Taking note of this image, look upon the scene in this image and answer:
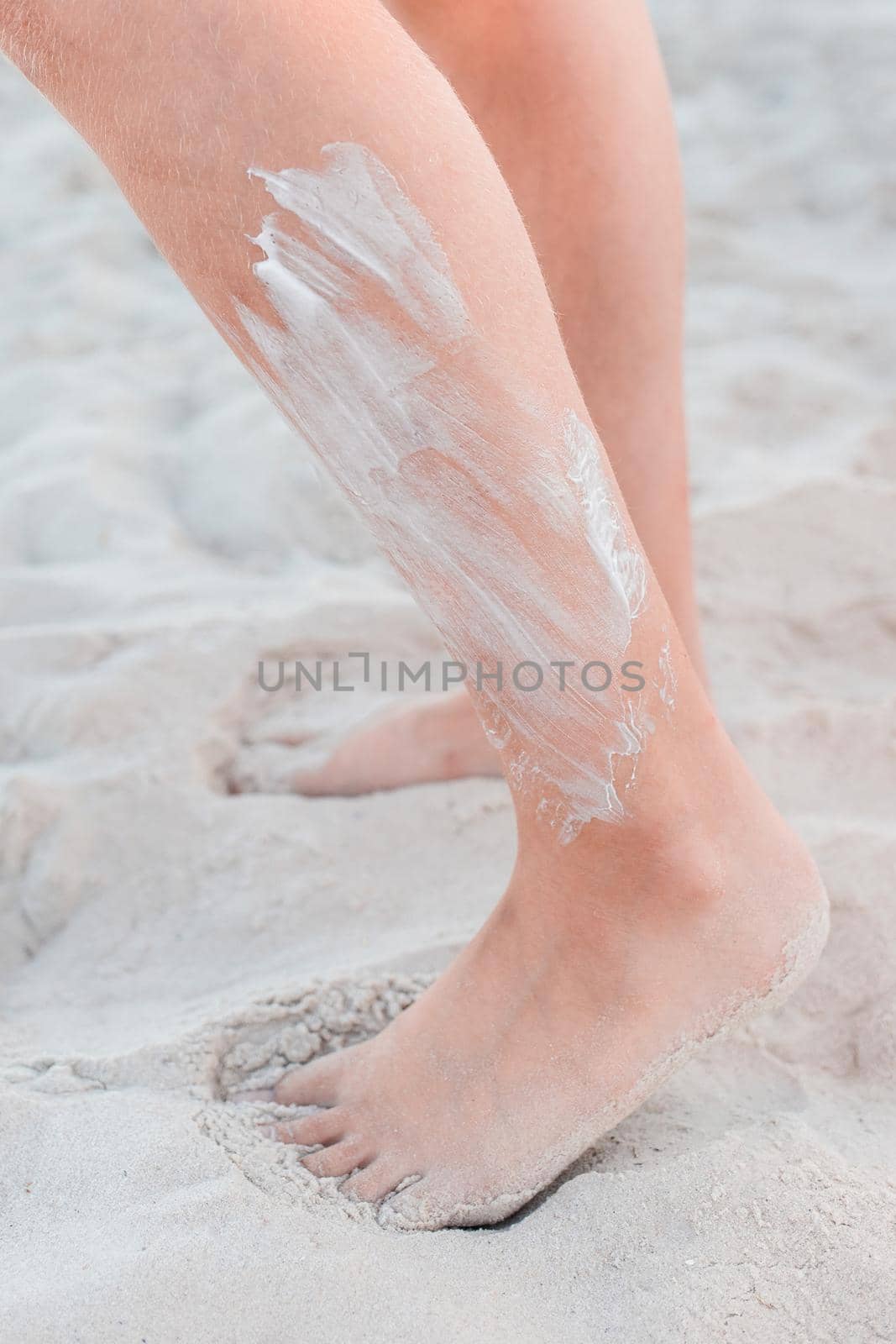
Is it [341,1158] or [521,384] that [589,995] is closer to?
[341,1158]

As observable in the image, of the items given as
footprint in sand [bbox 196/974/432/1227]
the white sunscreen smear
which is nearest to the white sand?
footprint in sand [bbox 196/974/432/1227]

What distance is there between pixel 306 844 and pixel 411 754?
0.52ft

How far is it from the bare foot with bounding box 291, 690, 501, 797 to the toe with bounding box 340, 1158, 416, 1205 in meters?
0.49

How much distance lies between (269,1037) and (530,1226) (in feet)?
0.88

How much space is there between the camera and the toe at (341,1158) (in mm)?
748

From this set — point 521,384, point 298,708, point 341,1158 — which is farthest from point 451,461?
point 298,708

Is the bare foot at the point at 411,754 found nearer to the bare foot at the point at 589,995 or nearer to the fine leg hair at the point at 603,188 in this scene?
the fine leg hair at the point at 603,188

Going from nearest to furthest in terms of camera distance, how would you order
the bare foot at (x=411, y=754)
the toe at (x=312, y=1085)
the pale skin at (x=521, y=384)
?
1. the pale skin at (x=521, y=384)
2. the toe at (x=312, y=1085)
3. the bare foot at (x=411, y=754)

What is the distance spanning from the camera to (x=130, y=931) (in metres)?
1.02

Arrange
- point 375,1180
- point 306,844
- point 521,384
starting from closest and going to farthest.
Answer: point 521,384 → point 375,1180 → point 306,844

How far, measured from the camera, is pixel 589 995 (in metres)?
0.74

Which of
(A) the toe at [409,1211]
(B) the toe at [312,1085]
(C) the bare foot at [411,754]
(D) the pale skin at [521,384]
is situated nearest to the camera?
(D) the pale skin at [521,384]

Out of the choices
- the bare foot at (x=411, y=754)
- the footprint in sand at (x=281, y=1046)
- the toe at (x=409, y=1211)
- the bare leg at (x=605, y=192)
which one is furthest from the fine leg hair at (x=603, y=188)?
the toe at (x=409, y=1211)

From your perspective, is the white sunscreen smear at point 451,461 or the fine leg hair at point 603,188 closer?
the white sunscreen smear at point 451,461
